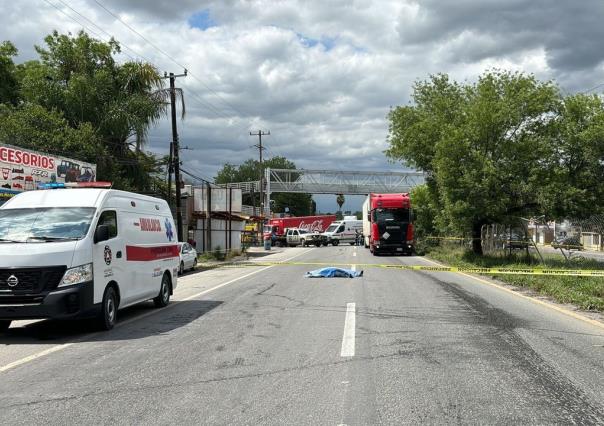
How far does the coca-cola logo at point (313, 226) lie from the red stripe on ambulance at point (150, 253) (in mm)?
52534

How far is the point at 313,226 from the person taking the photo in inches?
2714

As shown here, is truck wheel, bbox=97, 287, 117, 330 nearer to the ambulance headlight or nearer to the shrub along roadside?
the ambulance headlight

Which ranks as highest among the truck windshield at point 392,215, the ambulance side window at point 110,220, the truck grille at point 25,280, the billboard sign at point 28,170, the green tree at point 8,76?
the green tree at point 8,76

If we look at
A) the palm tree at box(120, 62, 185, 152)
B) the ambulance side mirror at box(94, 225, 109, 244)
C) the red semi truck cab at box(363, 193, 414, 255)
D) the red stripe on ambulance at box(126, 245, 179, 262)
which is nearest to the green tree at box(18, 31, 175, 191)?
the palm tree at box(120, 62, 185, 152)

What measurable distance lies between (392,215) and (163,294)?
24.4 meters

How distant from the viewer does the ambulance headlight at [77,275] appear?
8.37 m

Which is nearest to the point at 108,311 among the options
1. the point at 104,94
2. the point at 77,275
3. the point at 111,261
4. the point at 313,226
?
the point at 111,261

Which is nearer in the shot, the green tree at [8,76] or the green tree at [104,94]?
the green tree at [104,94]

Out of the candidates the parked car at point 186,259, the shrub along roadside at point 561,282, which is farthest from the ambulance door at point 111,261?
the parked car at point 186,259

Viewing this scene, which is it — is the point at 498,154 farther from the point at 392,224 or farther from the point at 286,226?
the point at 286,226

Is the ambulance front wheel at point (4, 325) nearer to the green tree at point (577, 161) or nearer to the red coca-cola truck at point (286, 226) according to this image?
the green tree at point (577, 161)

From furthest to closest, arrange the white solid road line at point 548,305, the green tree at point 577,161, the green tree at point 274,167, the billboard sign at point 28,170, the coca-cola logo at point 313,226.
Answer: the green tree at point 274,167 < the coca-cola logo at point 313,226 < the green tree at point 577,161 < the billboard sign at point 28,170 < the white solid road line at point 548,305

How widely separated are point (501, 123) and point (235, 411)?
69.7ft

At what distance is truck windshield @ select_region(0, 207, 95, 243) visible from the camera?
8.78 metres
